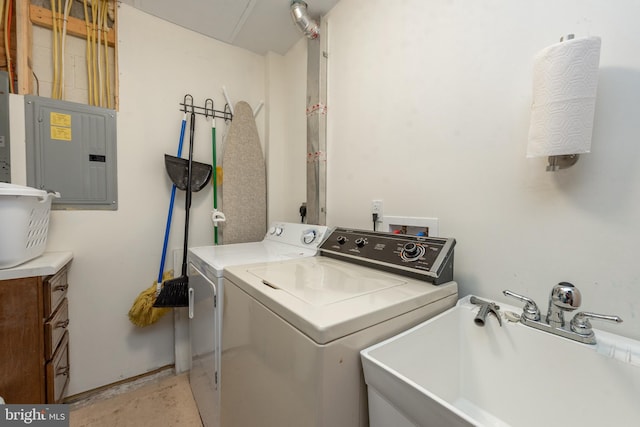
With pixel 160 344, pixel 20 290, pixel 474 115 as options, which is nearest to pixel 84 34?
pixel 20 290

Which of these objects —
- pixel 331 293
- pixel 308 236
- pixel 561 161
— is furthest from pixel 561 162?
pixel 308 236

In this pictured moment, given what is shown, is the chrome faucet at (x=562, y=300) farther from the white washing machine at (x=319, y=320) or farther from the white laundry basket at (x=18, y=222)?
the white laundry basket at (x=18, y=222)

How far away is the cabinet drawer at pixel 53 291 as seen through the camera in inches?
51.7

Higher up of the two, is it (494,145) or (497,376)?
(494,145)

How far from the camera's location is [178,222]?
208cm

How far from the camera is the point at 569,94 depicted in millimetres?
774

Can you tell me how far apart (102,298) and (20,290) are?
0.64 metres

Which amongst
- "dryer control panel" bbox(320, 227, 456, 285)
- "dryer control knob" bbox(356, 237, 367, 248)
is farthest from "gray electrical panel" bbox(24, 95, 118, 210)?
"dryer control knob" bbox(356, 237, 367, 248)

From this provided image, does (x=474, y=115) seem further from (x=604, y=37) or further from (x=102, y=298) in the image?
(x=102, y=298)

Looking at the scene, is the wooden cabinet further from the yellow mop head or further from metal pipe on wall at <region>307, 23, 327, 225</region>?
metal pipe on wall at <region>307, 23, 327, 225</region>

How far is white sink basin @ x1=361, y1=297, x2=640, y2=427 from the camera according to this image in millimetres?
601

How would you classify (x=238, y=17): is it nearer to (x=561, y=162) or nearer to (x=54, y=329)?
(x=561, y=162)

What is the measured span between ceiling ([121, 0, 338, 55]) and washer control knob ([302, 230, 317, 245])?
1597mm

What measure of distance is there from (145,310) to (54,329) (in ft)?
1.65
